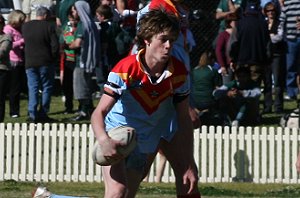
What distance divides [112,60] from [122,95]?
490 inches

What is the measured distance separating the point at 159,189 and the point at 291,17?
24.2 feet

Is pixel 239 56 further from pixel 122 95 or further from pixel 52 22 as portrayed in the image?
pixel 122 95

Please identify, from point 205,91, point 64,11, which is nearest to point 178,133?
point 205,91

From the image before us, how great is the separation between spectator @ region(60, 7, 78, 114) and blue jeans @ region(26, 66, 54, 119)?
0.78 metres

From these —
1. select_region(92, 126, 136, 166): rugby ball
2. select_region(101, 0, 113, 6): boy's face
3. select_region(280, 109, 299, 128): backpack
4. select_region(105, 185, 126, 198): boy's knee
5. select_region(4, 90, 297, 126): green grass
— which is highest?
select_region(92, 126, 136, 166): rugby ball

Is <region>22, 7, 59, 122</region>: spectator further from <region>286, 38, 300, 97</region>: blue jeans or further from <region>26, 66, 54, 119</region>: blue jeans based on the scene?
<region>286, 38, 300, 97</region>: blue jeans

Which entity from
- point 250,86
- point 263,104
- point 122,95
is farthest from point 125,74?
point 263,104

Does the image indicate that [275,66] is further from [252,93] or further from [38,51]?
[38,51]

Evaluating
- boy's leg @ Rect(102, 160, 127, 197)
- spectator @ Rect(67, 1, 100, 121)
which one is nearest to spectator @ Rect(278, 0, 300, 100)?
spectator @ Rect(67, 1, 100, 121)

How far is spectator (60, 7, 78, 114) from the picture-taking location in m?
20.5

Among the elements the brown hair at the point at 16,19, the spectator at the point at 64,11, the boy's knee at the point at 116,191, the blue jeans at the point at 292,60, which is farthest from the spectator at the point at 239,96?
the boy's knee at the point at 116,191

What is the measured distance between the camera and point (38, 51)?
19641mm

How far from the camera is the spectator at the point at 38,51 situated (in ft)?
64.4

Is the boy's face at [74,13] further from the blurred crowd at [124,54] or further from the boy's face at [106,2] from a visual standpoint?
the boy's face at [106,2]
